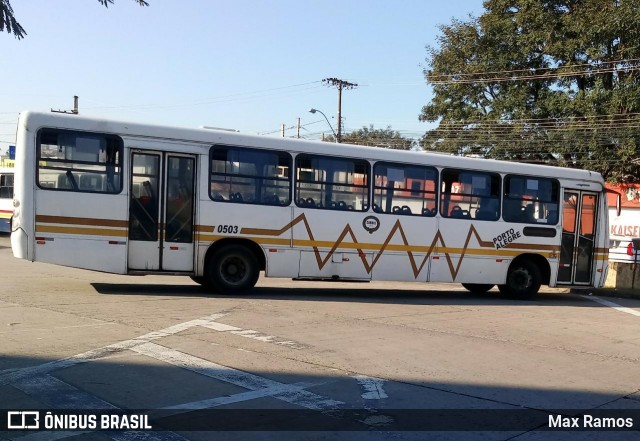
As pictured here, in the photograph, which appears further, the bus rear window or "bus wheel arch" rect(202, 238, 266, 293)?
"bus wheel arch" rect(202, 238, 266, 293)

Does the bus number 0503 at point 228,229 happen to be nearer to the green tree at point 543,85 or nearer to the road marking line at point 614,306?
the road marking line at point 614,306

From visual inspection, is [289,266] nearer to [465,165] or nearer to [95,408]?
[465,165]

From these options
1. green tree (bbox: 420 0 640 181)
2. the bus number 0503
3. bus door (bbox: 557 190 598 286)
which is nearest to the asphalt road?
the bus number 0503

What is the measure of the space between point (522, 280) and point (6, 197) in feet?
88.5

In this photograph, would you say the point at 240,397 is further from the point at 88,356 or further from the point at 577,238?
the point at 577,238

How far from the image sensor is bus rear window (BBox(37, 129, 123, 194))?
504 inches

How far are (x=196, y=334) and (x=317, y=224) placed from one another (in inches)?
219

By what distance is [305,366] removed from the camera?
7.99m

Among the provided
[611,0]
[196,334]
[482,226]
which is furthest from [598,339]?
[611,0]

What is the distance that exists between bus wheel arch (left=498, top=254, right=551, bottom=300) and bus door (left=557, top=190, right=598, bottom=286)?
1.49ft

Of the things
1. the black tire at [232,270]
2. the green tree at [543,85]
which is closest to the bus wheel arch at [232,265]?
the black tire at [232,270]

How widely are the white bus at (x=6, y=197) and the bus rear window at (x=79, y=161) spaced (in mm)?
22145

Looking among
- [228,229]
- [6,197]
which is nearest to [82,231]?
[228,229]

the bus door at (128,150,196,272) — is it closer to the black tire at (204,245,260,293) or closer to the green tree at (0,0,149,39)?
the black tire at (204,245,260,293)
